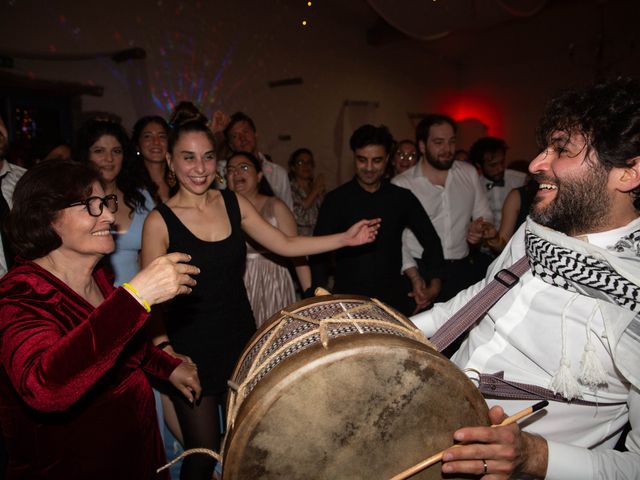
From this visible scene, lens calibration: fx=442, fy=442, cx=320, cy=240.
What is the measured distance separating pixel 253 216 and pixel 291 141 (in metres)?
6.95

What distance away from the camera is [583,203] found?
→ 4.53ft

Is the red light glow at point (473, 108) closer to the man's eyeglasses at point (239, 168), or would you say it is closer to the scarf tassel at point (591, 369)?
the man's eyeglasses at point (239, 168)

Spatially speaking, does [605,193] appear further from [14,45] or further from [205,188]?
[14,45]

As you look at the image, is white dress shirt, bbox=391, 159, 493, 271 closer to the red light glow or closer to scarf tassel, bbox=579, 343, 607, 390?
scarf tassel, bbox=579, 343, 607, 390

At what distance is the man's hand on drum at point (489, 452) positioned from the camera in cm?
109

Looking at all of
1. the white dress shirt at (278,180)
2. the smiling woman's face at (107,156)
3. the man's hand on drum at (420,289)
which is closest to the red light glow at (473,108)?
the white dress shirt at (278,180)

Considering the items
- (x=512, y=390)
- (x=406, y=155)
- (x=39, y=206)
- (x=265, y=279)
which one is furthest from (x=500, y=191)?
(x=39, y=206)

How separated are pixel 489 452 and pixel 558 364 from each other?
397mm

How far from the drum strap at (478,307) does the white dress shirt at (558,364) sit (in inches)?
1.4

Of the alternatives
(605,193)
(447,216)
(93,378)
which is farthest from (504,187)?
(93,378)

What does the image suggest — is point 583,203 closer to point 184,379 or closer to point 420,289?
point 184,379

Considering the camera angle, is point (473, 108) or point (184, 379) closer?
point (184, 379)

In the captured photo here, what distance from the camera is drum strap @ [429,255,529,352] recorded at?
149cm

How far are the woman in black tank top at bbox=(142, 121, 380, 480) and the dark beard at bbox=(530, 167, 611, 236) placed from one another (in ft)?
3.45
